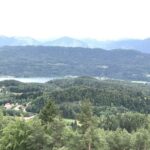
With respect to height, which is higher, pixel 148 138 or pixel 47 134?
pixel 47 134

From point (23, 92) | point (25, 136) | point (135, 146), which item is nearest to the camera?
point (25, 136)

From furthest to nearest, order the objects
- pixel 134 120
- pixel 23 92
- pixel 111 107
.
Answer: pixel 23 92 → pixel 111 107 → pixel 134 120

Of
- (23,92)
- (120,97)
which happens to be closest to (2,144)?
(120,97)

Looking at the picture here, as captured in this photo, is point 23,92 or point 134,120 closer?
point 134,120

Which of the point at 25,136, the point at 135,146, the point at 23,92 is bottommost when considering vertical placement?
the point at 23,92

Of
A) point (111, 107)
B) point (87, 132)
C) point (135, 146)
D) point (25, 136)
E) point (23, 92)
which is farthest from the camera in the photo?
point (23, 92)

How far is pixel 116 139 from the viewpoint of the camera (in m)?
58.3

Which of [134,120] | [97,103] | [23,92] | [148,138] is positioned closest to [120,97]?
[97,103]

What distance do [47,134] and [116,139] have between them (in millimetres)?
16098

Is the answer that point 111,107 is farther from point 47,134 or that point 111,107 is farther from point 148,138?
point 47,134

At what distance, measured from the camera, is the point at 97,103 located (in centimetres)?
13512

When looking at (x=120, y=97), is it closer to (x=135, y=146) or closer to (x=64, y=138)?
(x=135, y=146)

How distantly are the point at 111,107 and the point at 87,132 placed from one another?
8654 centimetres

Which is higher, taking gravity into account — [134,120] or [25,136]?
[25,136]
